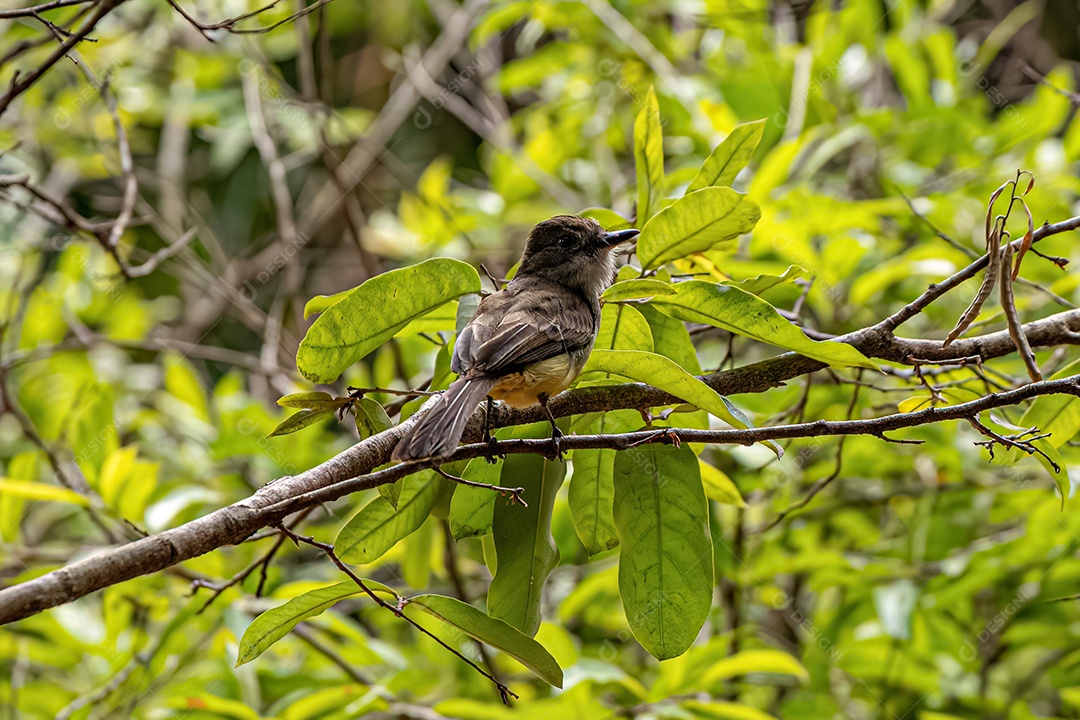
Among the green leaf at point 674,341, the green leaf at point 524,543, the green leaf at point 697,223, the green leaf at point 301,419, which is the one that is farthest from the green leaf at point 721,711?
the green leaf at point 301,419

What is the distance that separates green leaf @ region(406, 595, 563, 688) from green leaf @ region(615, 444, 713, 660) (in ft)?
0.66

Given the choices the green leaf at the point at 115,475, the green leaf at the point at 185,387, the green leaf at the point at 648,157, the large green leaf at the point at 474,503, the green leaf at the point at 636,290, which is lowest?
the large green leaf at the point at 474,503

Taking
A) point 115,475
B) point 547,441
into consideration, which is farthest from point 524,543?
point 115,475

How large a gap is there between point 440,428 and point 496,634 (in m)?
0.41

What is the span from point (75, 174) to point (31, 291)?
157 cm

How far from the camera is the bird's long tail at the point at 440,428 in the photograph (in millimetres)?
1572

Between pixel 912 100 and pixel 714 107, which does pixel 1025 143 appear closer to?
pixel 912 100

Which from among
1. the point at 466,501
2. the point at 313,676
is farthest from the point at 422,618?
the point at 466,501

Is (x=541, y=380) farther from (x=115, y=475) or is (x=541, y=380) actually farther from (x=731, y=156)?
(x=115, y=475)

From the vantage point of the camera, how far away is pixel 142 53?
234 inches

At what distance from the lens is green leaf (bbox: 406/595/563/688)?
1711 millimetres

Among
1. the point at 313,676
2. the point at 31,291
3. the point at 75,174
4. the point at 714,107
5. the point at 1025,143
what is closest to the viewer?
the point at 313,676

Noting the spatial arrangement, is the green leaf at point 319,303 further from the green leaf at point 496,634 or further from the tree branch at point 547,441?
the green leaf at point 496,634

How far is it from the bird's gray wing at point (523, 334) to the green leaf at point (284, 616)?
0.51 m
